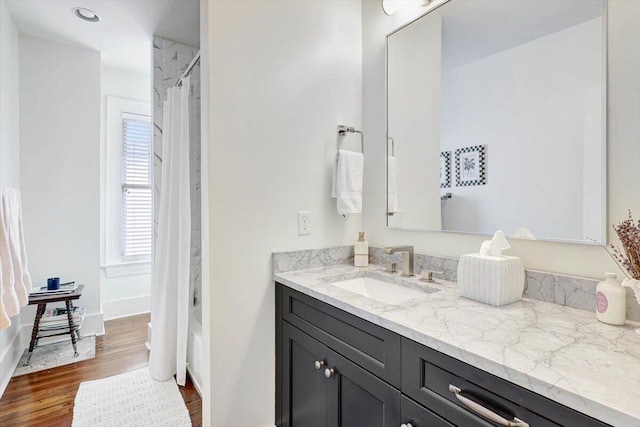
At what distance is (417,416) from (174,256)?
183 centimetres

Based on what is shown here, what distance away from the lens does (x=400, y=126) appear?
1.71 m

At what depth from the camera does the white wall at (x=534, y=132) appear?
104cm

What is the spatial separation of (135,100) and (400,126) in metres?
3.13

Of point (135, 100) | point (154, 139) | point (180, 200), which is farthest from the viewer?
point (135, 100)

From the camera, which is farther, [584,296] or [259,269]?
[259,269]

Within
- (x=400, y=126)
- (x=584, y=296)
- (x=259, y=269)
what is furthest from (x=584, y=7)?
(x=259, y=269)

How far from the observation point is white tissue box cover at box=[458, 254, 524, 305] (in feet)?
3.51

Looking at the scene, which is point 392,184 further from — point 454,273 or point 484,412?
point 484,412

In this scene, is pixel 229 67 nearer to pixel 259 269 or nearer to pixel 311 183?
pixel 311 183

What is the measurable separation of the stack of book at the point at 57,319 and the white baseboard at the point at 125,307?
0.69 m

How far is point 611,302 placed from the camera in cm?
90

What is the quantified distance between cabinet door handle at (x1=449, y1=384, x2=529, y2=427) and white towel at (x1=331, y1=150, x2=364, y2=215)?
103 centimetres

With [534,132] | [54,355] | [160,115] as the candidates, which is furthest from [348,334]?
[54,355]

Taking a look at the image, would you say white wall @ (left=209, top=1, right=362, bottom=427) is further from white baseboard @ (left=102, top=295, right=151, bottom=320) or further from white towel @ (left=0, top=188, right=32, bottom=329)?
white baseboard @ (left=102, top=295, right=151, bottom=320)
